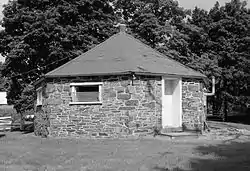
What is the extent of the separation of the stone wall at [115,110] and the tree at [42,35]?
29.3 feet

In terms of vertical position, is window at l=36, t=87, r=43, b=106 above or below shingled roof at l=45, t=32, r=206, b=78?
below

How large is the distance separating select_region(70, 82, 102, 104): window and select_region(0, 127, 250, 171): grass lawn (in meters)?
2.76

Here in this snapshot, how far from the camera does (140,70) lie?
15.0 meters

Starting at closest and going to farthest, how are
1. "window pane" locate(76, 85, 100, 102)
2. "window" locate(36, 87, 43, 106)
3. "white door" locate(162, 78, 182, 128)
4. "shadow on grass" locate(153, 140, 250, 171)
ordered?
"shadow on grass" locate(153, 140, 250, 171) → "window pane" locate(76, 85, 100, 102) → "white door" locate(162, 78, 182, 128) → "window" locate(36, 87, 43, 106)

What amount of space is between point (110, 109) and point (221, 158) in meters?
6.50

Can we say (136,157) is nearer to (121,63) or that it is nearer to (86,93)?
(86,93)

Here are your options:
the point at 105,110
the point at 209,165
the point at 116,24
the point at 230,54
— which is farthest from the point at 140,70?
the point at 230,54

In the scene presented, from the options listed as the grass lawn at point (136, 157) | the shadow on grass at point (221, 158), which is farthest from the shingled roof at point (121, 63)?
the shadow on grass at point (221, 158)

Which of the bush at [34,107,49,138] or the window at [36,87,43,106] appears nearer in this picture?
the bush at [34,107,49,138]

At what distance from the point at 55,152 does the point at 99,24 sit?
15.9m

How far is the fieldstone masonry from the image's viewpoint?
587 inches

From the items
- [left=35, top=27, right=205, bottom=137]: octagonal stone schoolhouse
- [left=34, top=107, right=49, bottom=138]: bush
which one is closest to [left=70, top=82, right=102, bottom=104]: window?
[left=35, top=27, right=205, bottom=137]: octagonal stone schoolhouse

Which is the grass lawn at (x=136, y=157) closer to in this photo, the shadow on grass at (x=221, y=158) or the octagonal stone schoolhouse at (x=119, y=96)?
the shadow on grass at (x=221, y=158)

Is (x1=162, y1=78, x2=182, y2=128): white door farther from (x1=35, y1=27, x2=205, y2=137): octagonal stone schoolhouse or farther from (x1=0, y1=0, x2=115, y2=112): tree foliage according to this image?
(x1=0, y1=0, x2=115, y2=112): tree foliage
